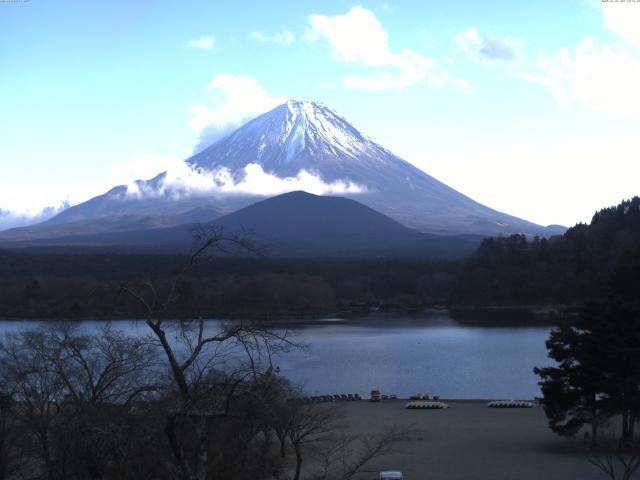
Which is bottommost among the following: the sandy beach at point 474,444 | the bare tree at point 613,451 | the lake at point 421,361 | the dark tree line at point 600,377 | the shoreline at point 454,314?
the shoreline at point 454,314

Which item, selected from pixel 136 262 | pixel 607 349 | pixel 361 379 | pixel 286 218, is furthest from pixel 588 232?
pixel 286 218

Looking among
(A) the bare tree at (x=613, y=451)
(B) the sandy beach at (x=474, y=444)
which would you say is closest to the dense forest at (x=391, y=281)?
(B) the sandy beach at (x=474, y=444)

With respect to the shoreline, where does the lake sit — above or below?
above

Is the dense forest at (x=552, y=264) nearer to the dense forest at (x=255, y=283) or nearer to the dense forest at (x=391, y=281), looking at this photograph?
the dense forest at (x=391, y=281)

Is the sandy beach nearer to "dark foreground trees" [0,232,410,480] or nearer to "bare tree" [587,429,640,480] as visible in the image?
"bare tree" [587,429,640,480]

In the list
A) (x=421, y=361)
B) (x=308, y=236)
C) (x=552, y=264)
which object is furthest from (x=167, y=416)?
(x=308, y=236)

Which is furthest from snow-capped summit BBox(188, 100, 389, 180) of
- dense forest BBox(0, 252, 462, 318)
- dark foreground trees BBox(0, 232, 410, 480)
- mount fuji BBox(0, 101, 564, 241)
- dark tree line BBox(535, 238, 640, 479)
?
dark foreground trees BBox(0, 232, 410, 480)

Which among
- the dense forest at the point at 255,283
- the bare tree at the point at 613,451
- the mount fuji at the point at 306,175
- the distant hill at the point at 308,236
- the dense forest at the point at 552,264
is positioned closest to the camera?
the bare tree at the point at 613,451
